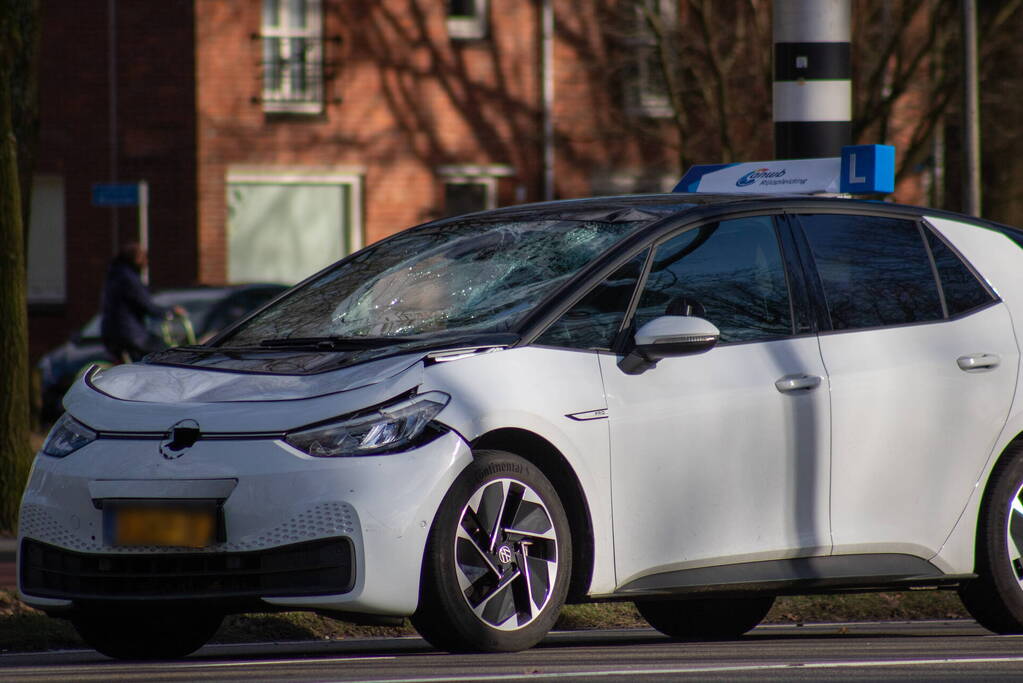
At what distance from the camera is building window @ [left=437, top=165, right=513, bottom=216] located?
31.5 m

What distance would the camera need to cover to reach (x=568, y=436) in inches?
255

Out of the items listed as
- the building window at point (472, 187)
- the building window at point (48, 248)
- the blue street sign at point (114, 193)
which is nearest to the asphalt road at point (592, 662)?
the blue street sign at point (114, 193)

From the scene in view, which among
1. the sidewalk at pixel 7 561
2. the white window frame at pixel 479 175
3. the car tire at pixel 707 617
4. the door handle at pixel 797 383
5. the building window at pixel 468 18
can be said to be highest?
the building window at pixel 468 18

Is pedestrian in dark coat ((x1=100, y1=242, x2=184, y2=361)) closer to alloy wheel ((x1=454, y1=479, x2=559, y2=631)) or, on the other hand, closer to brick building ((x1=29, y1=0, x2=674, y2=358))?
brick building ((x1=29, y1=0, x2=674, y2=358))

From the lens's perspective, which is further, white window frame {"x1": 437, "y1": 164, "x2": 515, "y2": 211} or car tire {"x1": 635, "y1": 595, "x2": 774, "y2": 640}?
white window frame {"x1": 437, "y1": 164, "x2": 515, "y2": 211}

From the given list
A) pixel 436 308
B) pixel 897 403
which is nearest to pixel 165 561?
pixel 436 308

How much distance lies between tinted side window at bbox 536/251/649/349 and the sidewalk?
3.43 metres

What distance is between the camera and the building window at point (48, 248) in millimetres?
30219

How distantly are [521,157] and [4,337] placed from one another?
71.8 feet

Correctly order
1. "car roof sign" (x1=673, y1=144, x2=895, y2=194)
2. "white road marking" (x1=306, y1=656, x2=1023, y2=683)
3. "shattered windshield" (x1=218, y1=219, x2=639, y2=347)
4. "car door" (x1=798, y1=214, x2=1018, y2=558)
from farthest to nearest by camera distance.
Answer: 1. "car roof sign" (x1=673, y1=144, x2=895, y2=194)
2. "car door" (x1=798, y1=214, x2=1018, y2=558)
3. "shattered windshield" (x1=218, y1=219, x2=639, y2=347)
4. "white road marking" (x1=306, y1=656, x2=1023, y2=683)

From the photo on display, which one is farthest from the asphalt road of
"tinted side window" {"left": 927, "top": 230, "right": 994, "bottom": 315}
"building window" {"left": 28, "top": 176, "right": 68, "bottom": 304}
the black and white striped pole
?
"building window" {"left": 28, "top": 176, "right": 68, "bottom": 304}

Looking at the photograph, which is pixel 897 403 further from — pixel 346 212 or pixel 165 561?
pixel 346 212

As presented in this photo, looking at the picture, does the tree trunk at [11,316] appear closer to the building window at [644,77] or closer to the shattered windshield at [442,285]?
the shattered windshield at [442,285]

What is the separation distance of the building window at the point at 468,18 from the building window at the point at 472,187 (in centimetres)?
198
